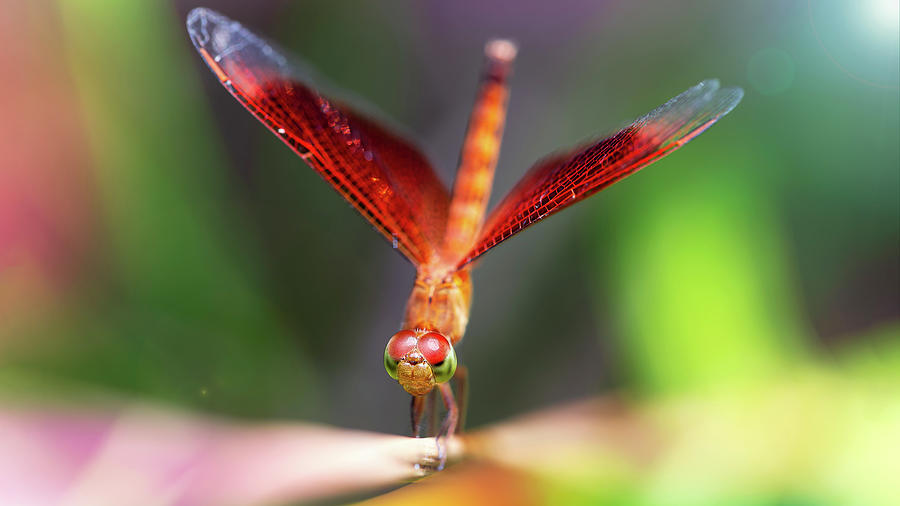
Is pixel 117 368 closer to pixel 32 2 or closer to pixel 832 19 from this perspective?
pixel 32 2

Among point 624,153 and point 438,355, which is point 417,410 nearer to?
point 438,355

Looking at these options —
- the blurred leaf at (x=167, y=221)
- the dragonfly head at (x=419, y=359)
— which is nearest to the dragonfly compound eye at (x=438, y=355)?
the dragonfly head at (x=419, y=359)

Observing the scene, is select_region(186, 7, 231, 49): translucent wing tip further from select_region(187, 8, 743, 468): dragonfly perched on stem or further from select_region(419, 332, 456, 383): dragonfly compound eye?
select_region(419, 332, 456, 383): dragonfly compound eye

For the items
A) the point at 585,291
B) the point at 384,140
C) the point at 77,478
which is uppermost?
the point at 384,140

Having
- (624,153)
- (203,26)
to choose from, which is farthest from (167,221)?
(624,153)

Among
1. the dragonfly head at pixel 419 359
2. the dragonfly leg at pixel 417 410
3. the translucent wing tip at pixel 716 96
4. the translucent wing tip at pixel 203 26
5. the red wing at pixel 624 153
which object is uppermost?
the translucent wing tip at pixel 203 26

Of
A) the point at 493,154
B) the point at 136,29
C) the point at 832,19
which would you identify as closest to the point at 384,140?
the point at 493,154

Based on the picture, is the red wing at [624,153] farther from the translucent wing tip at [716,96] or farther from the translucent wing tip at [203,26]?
the translucent wing tip at [203,26]
